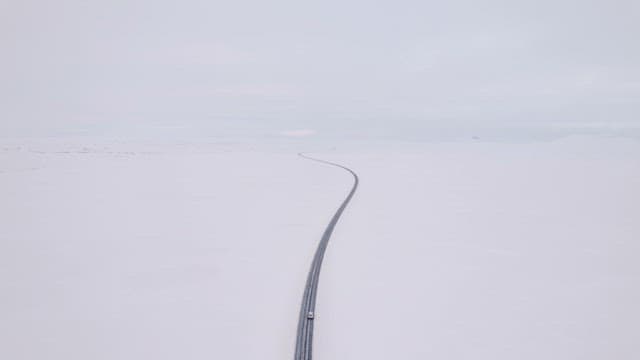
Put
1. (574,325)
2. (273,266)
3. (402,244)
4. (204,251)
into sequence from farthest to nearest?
(402,244) < (204,251) < (273,266) < (574,325)

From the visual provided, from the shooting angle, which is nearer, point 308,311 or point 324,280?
point 308,311

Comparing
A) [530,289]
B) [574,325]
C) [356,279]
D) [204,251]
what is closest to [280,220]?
[204,251]

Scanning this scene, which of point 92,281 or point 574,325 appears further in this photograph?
point 92,281

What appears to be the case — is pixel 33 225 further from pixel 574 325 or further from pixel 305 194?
pixel 574 325

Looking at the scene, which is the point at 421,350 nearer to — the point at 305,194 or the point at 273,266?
the point at 273,266

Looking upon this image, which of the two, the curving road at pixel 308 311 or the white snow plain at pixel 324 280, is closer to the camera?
the curving road at pixel 308 311

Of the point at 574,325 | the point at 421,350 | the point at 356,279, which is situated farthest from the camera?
the point at 356,279

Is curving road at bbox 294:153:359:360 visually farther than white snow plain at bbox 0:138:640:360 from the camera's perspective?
No
